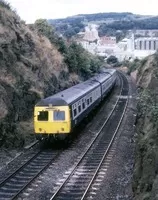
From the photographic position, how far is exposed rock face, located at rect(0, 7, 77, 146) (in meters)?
23.2

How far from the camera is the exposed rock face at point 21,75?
2319cm

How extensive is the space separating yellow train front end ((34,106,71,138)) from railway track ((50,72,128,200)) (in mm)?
1737

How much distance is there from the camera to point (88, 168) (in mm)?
18609

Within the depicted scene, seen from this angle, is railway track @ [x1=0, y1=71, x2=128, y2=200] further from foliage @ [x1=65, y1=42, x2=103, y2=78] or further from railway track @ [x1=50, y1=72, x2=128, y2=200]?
foliage @ [x1=65, y1=42, x2=103, y2=78]

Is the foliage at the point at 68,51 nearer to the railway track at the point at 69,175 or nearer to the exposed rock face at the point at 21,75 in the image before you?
the exposed rock face at the point at 21,75

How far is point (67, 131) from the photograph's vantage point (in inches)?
866

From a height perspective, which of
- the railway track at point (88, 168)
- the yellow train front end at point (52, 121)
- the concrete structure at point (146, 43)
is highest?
the yellow train front end at point (52, 121)

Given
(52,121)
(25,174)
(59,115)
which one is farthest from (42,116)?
(25,174)

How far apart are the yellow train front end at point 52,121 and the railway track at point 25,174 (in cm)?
107

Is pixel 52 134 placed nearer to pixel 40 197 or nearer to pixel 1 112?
pixel 1 112

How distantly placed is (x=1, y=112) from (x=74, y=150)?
14.2 feet

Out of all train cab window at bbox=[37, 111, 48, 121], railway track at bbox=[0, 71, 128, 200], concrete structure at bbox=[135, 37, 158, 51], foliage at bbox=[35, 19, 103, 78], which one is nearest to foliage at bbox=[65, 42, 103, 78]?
foliage at bbox=[35, 19, 103, 78]

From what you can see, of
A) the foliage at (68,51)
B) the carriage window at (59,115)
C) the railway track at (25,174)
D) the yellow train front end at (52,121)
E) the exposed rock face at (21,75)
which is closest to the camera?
the railway track at (25,174)

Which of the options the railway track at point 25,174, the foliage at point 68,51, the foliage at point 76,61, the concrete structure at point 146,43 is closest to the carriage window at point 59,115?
the railway track at point 25,174
